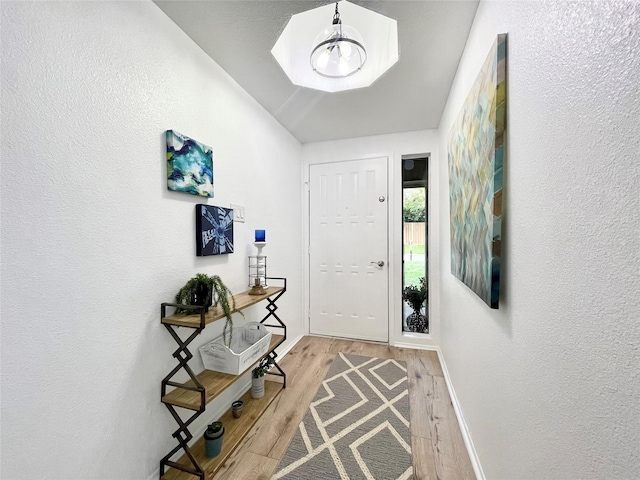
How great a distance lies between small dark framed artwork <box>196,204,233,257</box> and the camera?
156cm

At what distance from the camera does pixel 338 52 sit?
1.77 m

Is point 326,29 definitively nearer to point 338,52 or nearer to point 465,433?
point 338,52

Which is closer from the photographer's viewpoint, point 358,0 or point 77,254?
point 77,254

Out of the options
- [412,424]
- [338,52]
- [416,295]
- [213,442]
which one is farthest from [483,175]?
[416,295]

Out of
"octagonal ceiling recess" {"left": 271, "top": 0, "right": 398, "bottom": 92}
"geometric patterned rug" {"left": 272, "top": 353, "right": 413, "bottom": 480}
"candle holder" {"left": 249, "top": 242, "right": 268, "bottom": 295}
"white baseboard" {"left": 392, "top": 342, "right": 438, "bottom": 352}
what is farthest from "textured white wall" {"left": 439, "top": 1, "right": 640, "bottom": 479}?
"white baseboard" {"left": 392, "top": 342, "right": 438, "bottom": 352}

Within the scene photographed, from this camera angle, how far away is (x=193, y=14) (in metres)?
1.35

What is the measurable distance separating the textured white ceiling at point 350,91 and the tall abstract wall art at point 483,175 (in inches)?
17.7

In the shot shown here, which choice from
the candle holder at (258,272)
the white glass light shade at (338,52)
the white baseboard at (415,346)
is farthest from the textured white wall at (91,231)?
the white baseboard at (415,346)

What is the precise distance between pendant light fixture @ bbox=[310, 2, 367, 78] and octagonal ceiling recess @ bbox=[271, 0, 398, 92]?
0.06 m

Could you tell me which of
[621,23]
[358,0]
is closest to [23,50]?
[358,0]

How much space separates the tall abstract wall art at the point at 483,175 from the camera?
985mm

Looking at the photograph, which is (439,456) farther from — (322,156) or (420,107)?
(322,156)

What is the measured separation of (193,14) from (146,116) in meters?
0.59

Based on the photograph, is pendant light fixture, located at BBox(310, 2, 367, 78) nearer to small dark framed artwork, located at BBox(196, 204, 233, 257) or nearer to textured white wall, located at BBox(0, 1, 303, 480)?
textured white wall, located at BBox(0, 1, 303, 480)
